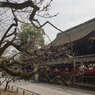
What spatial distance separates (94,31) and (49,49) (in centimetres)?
1469

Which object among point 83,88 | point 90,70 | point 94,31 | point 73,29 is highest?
point 73,29

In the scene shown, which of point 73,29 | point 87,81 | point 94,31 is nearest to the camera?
point 87,81

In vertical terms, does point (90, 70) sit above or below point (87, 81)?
above

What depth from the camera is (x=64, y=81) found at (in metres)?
3.83

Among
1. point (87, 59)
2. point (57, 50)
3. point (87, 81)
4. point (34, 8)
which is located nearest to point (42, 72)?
point (57, 50)

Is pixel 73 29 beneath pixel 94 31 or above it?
above

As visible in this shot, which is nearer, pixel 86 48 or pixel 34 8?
pixel 34 8

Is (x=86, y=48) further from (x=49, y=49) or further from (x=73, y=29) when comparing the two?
(x=49, y=49)

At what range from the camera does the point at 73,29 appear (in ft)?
89.9

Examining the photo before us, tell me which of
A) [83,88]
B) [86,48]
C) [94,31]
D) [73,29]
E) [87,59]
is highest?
[73,29]

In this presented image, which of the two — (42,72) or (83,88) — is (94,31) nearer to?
(83,88)

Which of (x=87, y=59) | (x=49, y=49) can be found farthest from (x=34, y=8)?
(x=87, y=59)

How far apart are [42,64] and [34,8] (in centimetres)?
156

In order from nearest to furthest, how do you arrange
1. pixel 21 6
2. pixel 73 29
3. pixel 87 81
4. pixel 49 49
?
pixel 21 6 → pixel 49 49 → pixel 87 81 → pixel 73 29
